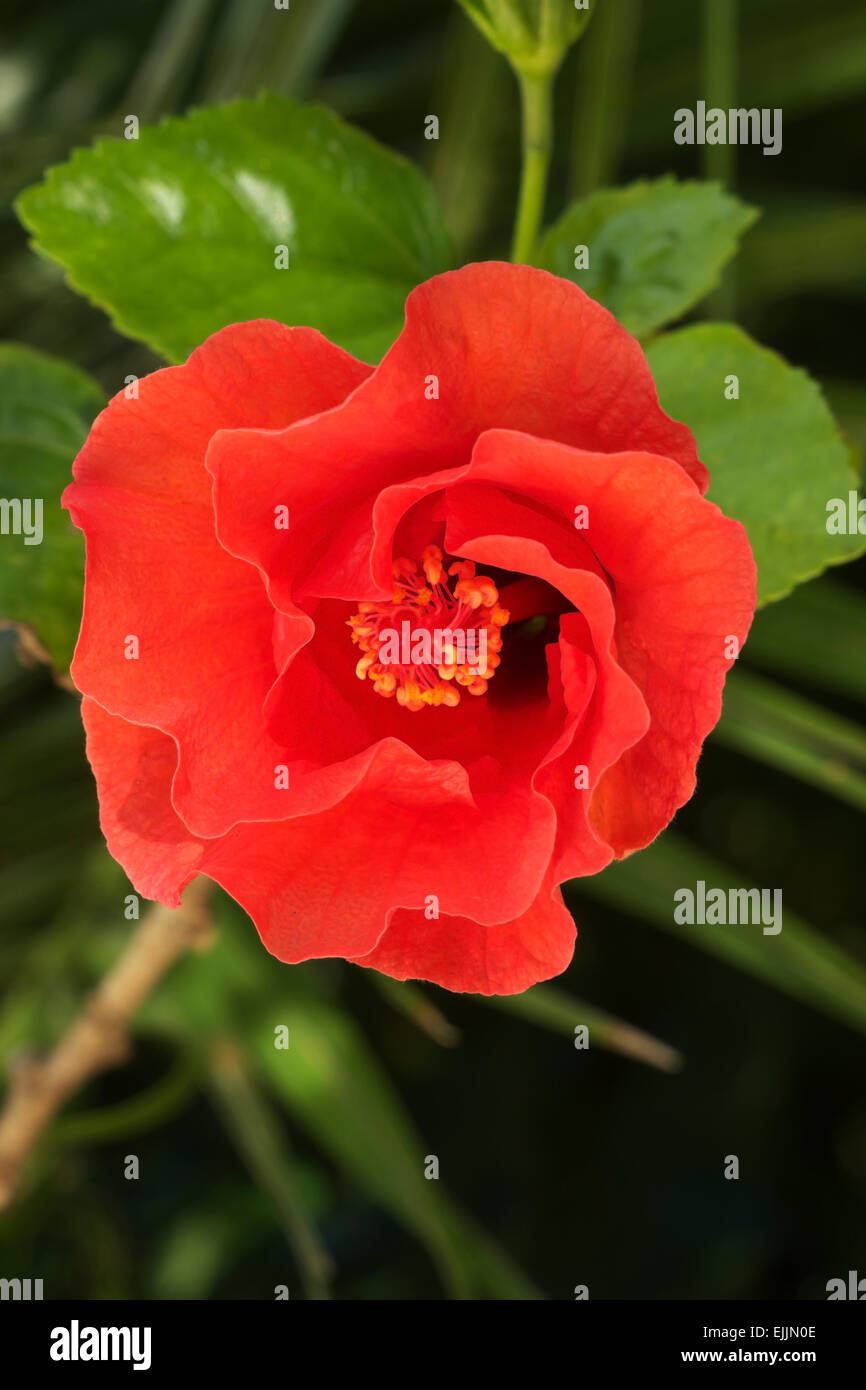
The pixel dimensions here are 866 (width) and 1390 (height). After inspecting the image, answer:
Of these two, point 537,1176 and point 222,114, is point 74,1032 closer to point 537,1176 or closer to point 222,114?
point 222,114

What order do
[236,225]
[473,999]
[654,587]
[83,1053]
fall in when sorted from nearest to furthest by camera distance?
[654,587], [236,225], [83,1053], [473,999]

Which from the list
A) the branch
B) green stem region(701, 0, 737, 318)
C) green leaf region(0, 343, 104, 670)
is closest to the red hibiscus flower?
green leaf region(0, 343, 104, 670)

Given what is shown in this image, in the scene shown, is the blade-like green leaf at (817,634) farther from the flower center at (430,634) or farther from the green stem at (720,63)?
Result: the flower center at (430,634)

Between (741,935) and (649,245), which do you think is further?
(741,935)

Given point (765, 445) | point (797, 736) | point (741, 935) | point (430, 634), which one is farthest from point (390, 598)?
point (741, 935)

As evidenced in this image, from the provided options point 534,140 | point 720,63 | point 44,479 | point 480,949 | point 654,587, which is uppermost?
point 720,63

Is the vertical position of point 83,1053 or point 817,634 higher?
point 817,634

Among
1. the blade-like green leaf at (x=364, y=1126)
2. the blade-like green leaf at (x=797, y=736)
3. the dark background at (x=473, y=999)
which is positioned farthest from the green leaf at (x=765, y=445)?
the blade-like green leaf at (x=364, y=1126)

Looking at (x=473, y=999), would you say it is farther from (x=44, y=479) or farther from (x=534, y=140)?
(x=534, y=140)

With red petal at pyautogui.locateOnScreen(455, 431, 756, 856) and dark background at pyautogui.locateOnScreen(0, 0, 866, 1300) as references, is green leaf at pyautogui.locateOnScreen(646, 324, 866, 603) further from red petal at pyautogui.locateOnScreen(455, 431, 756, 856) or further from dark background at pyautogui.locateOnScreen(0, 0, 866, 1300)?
dark background at pyautogui.locateOnScreen(0, 0, 866, 1300)
